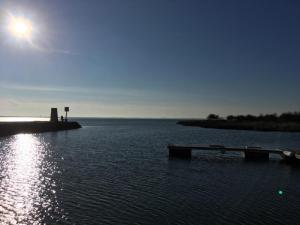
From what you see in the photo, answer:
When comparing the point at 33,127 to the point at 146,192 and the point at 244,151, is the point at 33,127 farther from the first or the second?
the point at 146,192

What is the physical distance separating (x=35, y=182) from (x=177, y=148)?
18.1 m

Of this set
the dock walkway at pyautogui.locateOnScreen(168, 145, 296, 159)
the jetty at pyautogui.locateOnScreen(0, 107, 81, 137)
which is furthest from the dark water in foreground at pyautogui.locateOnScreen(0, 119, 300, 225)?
the jetty at pyautogui.locateOnScreen(0, 107, 81, 137)

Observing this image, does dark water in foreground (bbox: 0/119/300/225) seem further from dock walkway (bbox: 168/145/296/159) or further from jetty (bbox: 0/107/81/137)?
jetty (bbox: 0/107/81/137)

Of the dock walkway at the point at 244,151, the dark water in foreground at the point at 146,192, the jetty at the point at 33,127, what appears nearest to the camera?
the dark water in foreground at the point at 146,192

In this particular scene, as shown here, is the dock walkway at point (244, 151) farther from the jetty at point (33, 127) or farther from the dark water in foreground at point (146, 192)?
the jetty at point (33, 127)

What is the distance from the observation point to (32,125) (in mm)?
84125

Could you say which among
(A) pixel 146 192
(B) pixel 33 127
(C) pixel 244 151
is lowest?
(A) pixel 146 192

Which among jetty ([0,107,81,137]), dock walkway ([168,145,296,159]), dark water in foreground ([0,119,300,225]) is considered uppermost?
jetty ([0,107,81,137])

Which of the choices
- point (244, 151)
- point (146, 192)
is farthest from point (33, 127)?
point (146, 192)

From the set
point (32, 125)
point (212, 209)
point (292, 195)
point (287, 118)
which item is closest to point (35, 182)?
point (212, 209)

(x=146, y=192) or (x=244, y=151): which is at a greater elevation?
(x=244, y=151)

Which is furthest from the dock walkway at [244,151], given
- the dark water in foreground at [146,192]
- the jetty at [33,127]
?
the jetty at [33,127]

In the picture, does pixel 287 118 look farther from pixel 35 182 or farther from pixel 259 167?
pixel 35 182

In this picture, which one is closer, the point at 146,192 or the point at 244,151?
the point at 146,192
